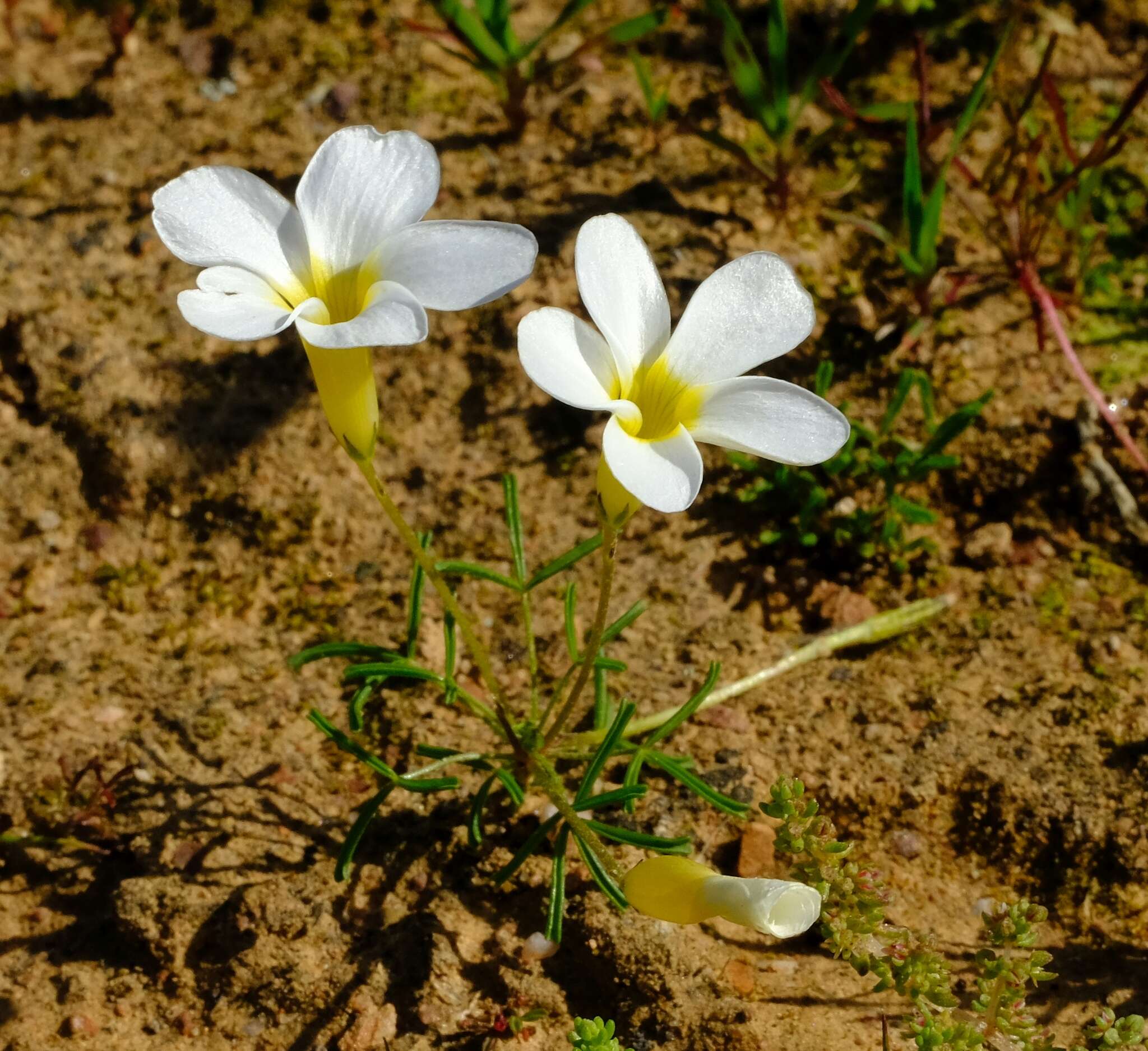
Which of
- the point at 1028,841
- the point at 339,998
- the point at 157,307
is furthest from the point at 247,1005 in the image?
the point at 157,307

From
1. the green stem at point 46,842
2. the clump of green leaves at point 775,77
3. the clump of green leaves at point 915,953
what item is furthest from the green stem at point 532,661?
the clump of green leaves at point 775,77

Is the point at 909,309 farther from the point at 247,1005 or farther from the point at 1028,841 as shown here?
the point at 247,1005

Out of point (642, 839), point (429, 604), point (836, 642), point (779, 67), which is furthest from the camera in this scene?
point (779, 67)

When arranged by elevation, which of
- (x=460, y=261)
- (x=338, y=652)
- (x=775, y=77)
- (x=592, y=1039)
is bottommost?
(x=592, y=1039)

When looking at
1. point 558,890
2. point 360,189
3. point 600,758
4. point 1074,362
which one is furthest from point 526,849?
point 1074,362

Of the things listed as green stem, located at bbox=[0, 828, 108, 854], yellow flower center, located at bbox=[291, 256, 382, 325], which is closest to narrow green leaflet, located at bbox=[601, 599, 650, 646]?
yellow flower center, located at bbox=[291, 256, 382, 325]

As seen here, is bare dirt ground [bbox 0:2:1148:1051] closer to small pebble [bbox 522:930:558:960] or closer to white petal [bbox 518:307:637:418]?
small pebble [bbox 522:930:558:960]

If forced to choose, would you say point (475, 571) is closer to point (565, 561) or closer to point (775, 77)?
point (565, 561)
